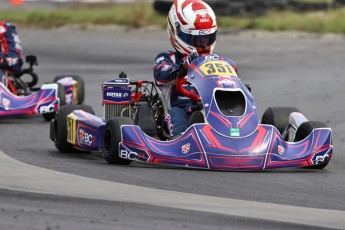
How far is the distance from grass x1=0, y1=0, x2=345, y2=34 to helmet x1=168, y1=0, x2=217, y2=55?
12.8 m

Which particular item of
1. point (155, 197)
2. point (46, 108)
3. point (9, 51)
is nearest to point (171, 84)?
point (155, 197)

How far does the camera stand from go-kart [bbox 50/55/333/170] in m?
8.40

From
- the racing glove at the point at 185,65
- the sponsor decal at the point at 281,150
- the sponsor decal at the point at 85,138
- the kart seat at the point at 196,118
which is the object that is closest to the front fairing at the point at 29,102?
the sponsor decal at the point at 85,138

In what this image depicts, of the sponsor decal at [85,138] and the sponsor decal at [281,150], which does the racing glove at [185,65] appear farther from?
the sponsor decal at [281,150]

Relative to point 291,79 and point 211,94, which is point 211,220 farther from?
point 291,79

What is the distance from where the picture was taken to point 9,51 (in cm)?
1332

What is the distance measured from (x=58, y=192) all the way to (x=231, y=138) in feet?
5.96

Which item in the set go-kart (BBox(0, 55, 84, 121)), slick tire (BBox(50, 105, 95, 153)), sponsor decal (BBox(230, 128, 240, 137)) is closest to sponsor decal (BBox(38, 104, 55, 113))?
go-kart (BBox(0, 55, 84, 121))

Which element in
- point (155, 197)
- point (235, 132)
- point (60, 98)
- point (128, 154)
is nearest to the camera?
point (155, 197)

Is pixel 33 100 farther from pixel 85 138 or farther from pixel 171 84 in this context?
pixel 171 84

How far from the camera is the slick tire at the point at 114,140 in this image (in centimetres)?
867

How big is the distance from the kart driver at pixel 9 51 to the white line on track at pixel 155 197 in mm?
5311

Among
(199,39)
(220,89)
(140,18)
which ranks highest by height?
(199,39)

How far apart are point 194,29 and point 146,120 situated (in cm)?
84
